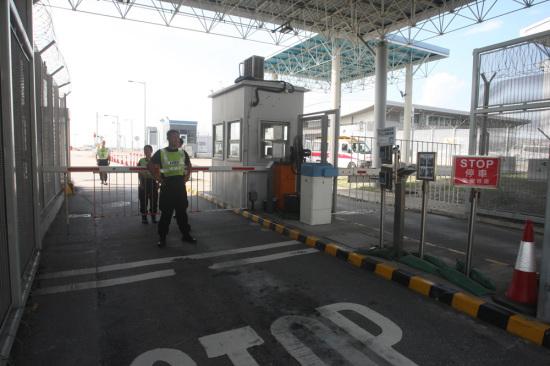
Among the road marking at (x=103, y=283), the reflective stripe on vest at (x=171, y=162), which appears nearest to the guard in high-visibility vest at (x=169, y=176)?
the reflective stripe on vest at (x=171, y=162)

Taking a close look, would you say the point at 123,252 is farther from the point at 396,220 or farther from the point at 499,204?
the point at 499,204

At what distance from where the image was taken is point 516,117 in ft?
28.7

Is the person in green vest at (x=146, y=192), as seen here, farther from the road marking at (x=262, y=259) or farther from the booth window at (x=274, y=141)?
the road marking at (x=262, y=259)

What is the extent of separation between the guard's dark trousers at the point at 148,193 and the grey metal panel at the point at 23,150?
309cm

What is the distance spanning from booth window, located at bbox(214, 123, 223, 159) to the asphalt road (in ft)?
18.7

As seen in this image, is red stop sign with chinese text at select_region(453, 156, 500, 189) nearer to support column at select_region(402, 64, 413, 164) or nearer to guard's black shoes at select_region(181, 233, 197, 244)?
guard's black shoes at select_region(181, 233, 197, 244)

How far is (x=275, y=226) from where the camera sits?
26.2ft

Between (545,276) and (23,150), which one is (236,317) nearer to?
(545,276)

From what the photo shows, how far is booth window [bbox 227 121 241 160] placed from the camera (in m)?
10.0

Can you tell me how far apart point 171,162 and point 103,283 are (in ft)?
7.74

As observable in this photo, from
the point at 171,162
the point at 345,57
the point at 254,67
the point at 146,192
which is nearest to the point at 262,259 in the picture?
the point at 171,162

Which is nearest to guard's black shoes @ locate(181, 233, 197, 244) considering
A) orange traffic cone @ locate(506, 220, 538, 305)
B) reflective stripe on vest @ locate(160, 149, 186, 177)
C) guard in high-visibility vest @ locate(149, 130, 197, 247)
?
guard in high-visibility vest @ locate(149, 130, 197, 247)

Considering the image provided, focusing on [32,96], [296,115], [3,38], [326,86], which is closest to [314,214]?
[296,115]

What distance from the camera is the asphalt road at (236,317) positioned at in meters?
3.20
